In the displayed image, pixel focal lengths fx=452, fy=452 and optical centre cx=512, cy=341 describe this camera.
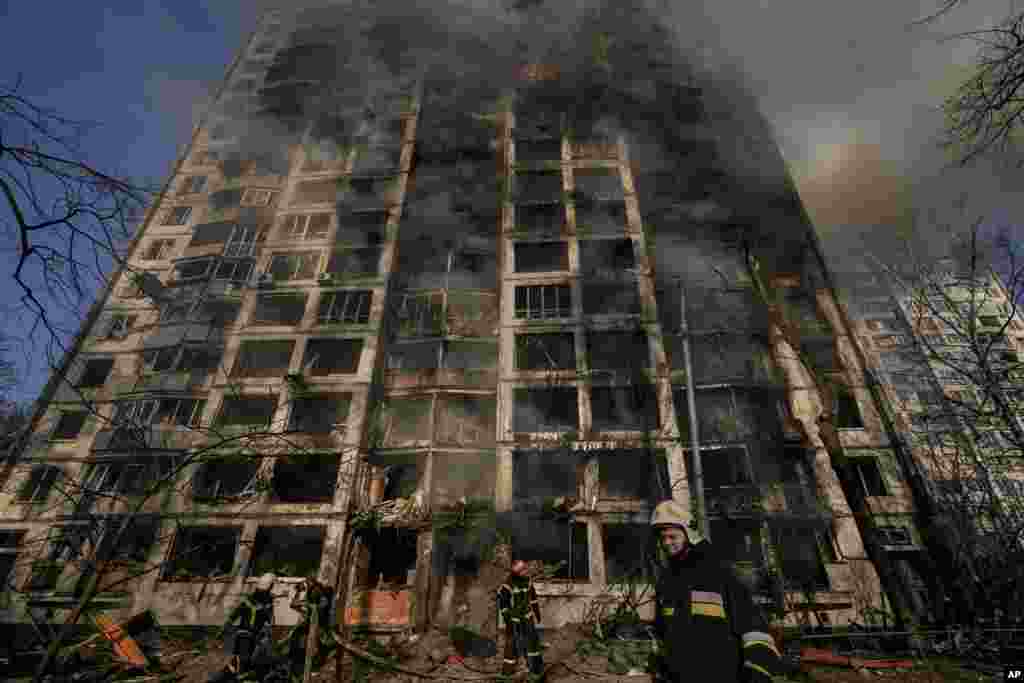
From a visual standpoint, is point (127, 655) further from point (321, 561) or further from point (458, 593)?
point (458, 593)

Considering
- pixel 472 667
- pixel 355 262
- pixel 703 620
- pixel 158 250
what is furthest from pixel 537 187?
pixel 703 620

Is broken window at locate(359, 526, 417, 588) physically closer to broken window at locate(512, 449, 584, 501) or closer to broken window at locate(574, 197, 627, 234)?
broken window at locate(512, 449, 584, 501)

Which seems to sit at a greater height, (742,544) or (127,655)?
(742,544)

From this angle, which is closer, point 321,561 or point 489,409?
point 321,561

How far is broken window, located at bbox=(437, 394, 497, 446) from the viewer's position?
1983cm

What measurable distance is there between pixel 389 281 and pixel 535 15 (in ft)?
71.5

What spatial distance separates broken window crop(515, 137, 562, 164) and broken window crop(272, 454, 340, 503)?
20.6m

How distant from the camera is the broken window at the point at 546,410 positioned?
19.6 metres

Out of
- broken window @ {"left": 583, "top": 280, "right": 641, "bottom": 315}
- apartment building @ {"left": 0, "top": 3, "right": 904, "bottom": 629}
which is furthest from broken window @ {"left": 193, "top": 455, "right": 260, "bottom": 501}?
broken window @ {"left": 583, "top": 280, "right": 641, "bottom": 315}

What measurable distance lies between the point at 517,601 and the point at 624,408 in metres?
12.5

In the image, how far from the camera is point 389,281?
78.2 ft

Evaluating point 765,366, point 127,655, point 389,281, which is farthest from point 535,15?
point 127,655

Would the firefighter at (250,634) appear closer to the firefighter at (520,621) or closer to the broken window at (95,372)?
the firefighter at (520,621)

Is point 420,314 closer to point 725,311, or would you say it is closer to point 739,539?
point 725,311
